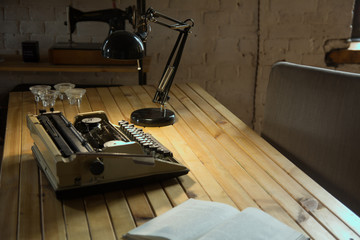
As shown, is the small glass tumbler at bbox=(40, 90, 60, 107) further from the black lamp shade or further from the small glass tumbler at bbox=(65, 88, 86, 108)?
the black lamp shade

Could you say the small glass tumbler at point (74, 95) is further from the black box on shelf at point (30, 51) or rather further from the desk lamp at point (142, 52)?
the black box on shelf at point (30, 51)

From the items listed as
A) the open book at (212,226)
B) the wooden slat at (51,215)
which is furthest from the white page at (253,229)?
the wooden slat at (51,215)

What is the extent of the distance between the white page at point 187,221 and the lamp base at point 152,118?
70 cm

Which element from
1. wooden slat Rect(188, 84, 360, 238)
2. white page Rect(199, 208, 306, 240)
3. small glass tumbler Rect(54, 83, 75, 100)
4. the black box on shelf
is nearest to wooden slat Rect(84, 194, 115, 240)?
white page Rect(199, 208, 306, 240)

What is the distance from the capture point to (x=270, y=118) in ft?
6.67

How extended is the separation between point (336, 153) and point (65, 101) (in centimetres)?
124

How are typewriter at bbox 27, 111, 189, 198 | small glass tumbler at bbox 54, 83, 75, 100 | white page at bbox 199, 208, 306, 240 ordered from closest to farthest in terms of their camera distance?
white page at bbox 199, 208, 306, 240
typewriter at bbox 27, 111, 189, 198
small glass tumbler at bbox 54, 83, 75, 100

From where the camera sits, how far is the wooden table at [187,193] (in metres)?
1.02

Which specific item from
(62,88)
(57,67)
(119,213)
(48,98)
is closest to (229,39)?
(57,67)

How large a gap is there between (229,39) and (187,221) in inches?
91.9

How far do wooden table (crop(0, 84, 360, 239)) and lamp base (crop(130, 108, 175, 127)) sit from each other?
0.04 meters

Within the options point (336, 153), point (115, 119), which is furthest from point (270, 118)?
point (115, 119)

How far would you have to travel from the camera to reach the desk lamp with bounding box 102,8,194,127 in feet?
4.84

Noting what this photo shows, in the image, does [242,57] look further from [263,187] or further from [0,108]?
[263,187]
